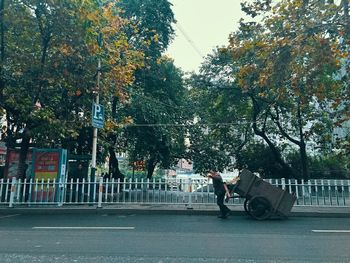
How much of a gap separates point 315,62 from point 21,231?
9732 mm

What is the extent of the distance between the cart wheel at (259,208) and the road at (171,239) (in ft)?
0.78

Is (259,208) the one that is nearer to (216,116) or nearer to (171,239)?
(171,239)

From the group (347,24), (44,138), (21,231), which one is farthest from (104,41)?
(347,24)

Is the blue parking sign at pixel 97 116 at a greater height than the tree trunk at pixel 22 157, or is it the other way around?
the blue parking sign at pixel 97 116

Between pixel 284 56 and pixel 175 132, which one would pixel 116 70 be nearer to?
pixel 284 56

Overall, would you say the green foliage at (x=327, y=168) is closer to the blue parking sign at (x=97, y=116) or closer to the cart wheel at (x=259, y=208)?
the cart wheel at (x=259, y=208)

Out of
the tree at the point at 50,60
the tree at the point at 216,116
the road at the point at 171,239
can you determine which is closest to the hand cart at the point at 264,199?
the road at the point at 171,239

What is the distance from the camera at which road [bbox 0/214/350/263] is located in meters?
5.16

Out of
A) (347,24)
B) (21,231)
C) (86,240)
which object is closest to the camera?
(86,240)

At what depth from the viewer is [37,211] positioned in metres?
10.6

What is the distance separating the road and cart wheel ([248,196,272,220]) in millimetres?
238

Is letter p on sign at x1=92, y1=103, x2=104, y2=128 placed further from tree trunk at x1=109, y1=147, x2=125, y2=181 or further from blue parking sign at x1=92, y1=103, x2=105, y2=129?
tree trunk at x1=109, y1=147, x2=125, y2=181

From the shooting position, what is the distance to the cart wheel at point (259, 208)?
362 inches

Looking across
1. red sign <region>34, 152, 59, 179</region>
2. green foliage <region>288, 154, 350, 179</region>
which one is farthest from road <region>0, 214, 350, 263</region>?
green foliage <region>288, 154, 350, 179</region>
